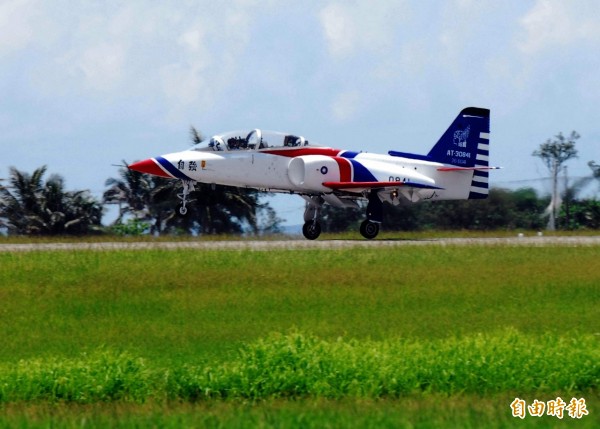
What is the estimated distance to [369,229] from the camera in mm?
31031

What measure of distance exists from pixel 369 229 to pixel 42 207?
16189 mm

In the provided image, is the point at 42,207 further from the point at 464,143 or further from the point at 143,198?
the point at 464,143

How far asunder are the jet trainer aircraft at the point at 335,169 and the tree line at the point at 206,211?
6.65 metres

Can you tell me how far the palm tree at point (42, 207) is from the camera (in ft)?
138

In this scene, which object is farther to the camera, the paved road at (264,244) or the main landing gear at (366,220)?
the main landing gear at (366,220)

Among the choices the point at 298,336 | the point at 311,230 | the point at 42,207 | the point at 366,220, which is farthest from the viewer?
the point at 42,207

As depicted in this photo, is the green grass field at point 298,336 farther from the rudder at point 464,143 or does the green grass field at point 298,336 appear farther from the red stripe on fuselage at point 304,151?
the rudder at point 464,143

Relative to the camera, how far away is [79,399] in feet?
40.6

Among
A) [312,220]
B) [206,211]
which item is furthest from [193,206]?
[312,220]

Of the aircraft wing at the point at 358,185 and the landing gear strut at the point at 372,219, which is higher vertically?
the aircraft wing at the point at 358,185

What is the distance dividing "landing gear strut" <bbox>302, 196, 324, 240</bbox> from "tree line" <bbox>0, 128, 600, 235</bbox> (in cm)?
833

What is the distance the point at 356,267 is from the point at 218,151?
27.5 feet

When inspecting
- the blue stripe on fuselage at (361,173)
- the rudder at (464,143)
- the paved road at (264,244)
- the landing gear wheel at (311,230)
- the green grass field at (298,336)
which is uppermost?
the rudder at (464,143)

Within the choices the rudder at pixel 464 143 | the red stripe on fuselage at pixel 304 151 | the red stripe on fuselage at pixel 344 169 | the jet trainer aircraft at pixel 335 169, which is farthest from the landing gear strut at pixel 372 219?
the rudder at pixel 464 143
